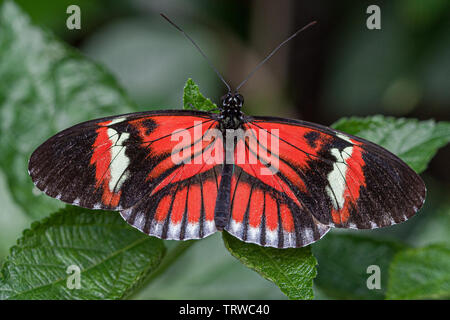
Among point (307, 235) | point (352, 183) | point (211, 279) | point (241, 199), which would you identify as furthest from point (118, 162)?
point (211, 279)

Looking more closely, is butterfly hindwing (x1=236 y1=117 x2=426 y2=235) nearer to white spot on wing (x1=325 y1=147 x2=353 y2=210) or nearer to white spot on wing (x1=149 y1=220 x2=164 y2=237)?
white spot on wing (x1=325 y1=147 x2=353 y2=210)

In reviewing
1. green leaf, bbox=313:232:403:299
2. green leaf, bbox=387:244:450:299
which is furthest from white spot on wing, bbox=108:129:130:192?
green leaf, bbox=387:244:450:299

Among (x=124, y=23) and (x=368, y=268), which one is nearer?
(x=368, y=268)

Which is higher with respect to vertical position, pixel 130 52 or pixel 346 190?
pixel 130 52

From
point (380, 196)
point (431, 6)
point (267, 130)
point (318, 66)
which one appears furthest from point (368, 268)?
point (318, 66)

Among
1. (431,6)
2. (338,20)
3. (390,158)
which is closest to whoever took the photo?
(390,158)
